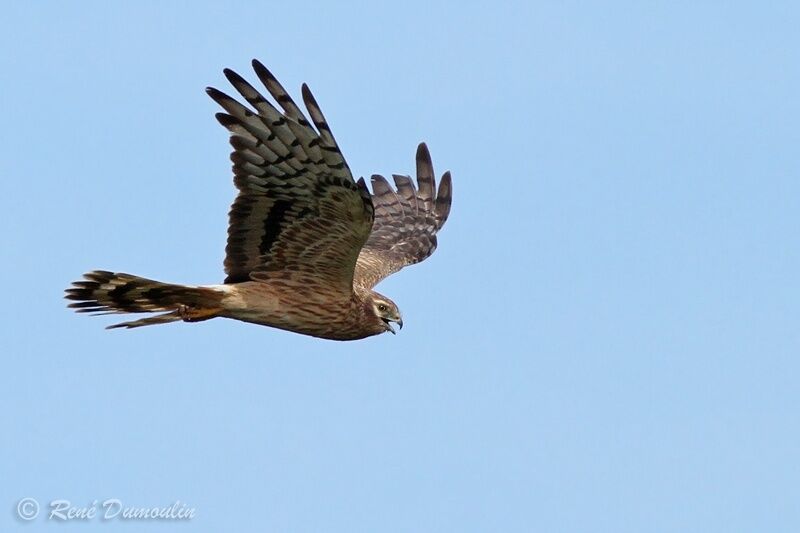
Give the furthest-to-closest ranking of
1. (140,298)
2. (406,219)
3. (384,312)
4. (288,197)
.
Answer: (406,219)
(384,312)
(140,298)
(288,197)

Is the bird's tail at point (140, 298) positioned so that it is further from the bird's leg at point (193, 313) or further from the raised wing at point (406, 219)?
the raised wing at point (406, 219)

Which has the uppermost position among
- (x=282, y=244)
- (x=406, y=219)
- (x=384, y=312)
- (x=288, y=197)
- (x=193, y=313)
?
(x=406, y=219)

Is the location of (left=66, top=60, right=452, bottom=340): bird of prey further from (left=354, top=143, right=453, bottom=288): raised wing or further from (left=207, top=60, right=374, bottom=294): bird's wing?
(left=354, top=143, right=453, bottom=288): raised wing

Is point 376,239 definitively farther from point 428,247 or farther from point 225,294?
point 225,294

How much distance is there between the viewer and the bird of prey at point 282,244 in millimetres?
12039

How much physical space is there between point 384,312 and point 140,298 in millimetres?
2304

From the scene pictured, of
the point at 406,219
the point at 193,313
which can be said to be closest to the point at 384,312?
the point at 193,313

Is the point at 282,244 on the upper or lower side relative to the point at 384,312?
upper

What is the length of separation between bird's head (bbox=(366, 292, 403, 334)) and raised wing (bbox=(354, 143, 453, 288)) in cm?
162

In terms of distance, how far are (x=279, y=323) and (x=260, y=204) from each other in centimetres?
136

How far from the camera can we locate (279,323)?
534 inches

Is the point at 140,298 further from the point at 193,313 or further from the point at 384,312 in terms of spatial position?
the point at 384,312

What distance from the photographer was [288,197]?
493 inches

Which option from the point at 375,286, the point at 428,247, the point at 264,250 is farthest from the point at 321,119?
the point at 428,247
